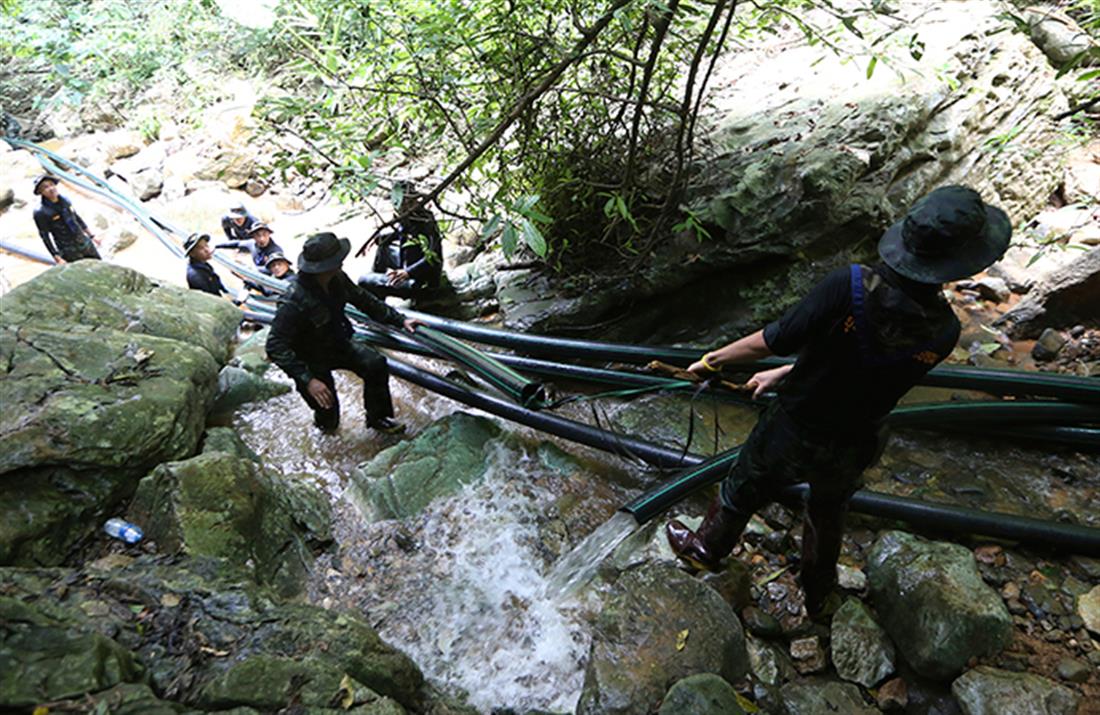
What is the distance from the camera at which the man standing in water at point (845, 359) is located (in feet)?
5.74

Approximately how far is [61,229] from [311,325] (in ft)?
19.0

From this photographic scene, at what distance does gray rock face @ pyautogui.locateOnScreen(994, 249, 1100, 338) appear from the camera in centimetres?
398

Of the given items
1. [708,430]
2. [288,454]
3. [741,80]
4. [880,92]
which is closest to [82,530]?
[288,454]

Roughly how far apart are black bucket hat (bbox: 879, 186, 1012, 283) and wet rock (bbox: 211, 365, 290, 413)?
4.72 metres

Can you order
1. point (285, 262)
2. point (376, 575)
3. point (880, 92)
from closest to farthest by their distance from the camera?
point (376, 575), point (880, 92), point (285, 262)

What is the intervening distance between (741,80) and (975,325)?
335 centimetres

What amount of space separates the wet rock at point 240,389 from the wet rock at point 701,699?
407 cm

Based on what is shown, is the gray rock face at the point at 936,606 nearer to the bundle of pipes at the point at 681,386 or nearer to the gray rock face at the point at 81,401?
the bundle of pipes at the point at 681,386

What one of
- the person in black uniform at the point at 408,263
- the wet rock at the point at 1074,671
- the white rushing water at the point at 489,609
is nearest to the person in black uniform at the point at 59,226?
the person in black uniform at the point at 408,263

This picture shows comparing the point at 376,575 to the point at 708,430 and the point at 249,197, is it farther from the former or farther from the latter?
the point at 249,197

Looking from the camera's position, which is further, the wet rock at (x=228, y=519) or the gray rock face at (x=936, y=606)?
the wet rock at (x=228, y=519)

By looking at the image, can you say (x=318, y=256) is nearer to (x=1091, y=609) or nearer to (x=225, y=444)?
(x=225, y=444)

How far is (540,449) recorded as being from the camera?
3982 mm

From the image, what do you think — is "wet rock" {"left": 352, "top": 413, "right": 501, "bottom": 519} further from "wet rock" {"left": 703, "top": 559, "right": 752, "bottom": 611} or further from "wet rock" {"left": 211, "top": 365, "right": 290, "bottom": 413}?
"wet rock" {"left": 703, "top": 559, "right": 752, "bottom": 611}
